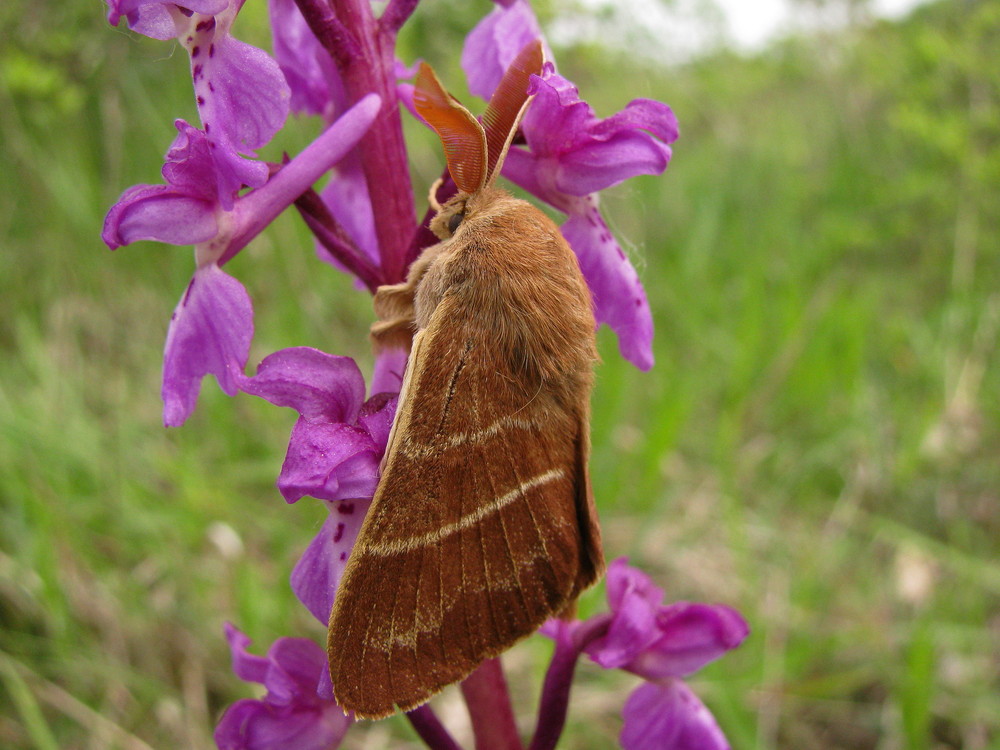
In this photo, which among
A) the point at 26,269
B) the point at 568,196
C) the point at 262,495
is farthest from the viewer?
the point at 26,269

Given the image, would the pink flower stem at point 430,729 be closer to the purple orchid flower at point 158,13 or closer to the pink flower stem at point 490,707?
the pink flower stem at point 490,707

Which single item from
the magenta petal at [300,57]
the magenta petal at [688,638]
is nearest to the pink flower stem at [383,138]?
the magenta petal at [300,57]

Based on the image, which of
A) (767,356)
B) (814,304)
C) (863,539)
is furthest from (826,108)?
(863,539)

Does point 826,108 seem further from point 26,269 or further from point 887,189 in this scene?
point 26,269

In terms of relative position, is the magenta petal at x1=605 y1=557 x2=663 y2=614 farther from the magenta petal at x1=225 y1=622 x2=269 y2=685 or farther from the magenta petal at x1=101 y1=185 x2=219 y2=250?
the magenta petal at x1=101 y1=185 x2=219 y2=250

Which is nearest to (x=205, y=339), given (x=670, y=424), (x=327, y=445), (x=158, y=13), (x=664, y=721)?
(x=327, y=445)

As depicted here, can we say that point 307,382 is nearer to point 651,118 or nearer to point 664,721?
point 651,118
